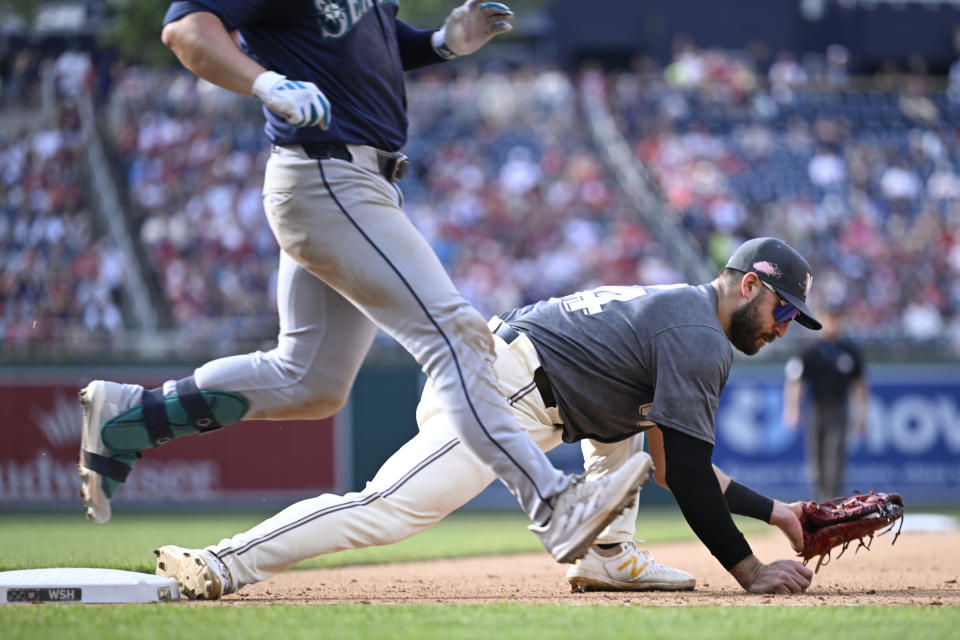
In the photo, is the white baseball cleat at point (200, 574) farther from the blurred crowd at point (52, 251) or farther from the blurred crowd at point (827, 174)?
the blurred crowd at point (827, 174)

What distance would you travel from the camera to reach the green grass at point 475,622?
330cm

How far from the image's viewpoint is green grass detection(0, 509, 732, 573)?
6.18 metres

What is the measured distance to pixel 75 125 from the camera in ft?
56.7

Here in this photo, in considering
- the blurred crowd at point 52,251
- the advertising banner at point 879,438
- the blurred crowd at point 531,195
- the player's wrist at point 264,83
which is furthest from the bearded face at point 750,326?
the blurred crowd at point 52,251

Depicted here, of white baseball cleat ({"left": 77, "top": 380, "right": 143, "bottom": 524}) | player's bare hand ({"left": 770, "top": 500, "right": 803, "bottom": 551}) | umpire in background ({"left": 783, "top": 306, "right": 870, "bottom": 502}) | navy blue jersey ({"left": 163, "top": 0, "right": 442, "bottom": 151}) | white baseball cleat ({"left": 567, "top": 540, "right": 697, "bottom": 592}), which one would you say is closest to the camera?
navy blue jersey ({"left": 163, "top": 0, "right": 442, "bottom": 151})

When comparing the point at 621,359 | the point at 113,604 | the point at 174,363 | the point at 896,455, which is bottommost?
the point at 896,455

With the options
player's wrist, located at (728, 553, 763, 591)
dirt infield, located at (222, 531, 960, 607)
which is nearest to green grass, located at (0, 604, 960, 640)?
dirt infield, located at (222, 531, 960, 607)

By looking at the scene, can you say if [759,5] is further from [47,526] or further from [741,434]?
[47,526]

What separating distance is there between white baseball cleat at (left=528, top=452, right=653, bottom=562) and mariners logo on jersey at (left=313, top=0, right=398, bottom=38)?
1.62 m

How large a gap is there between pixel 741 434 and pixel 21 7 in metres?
14.6

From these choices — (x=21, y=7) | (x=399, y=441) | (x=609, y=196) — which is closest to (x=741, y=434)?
(x=399, y=441)

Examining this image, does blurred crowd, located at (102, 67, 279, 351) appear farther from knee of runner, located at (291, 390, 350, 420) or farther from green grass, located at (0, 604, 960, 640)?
green grass, located at (0, 604, 960, 640)

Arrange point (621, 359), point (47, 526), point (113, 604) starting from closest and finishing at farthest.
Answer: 1. point (113, 604)
2. point (621, 359)
3. point (47, 526)

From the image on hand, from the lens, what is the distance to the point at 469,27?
425 centimetres
